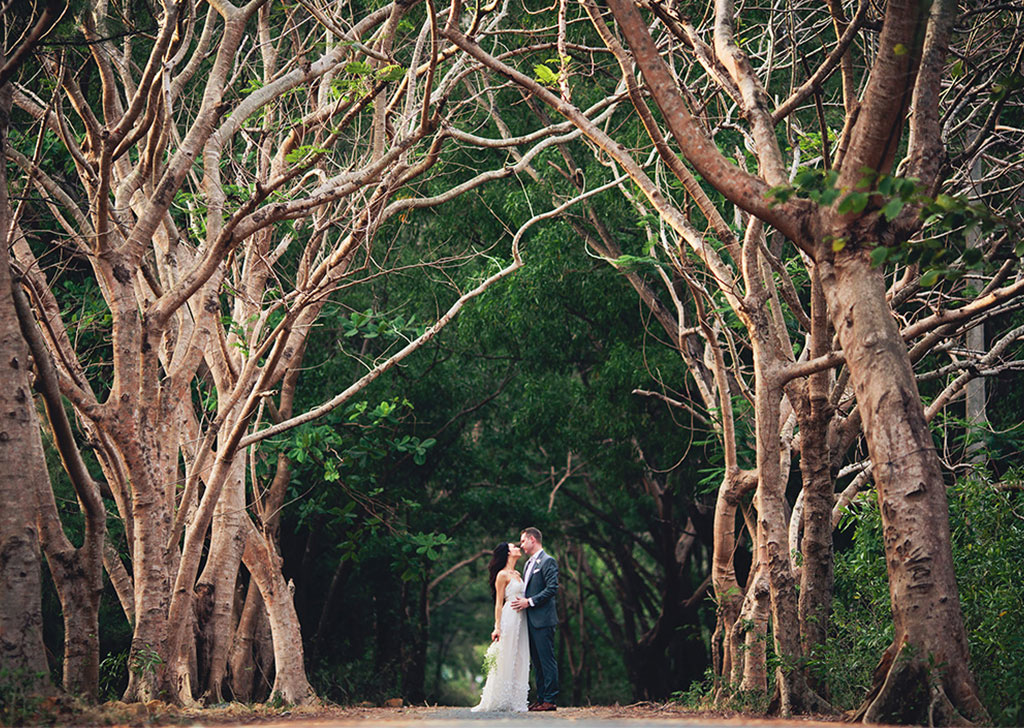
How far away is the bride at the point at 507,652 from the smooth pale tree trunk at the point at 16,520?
5.88 metres

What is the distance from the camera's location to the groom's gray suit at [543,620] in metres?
11.1

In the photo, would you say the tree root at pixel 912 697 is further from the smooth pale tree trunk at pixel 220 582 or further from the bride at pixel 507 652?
the smooth pale tree trunk at pixel 220 582

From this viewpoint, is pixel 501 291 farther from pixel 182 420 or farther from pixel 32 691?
pixel 32 691

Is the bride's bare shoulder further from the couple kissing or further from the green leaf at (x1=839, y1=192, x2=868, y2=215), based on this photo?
the green leaf at (x1=839, y1=192, x2=868, y2=215)

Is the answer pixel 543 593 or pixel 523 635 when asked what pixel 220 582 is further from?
pixel 543 593

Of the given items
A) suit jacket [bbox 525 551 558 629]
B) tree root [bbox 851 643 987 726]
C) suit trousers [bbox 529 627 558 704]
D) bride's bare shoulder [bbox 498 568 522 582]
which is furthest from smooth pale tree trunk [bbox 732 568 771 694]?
tree root [bbox 851 643 987 726]

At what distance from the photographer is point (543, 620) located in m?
11.4

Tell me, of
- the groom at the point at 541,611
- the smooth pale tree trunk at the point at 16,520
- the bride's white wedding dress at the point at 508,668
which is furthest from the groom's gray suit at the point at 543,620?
the smooth pale tree trunk at the point at 16,520

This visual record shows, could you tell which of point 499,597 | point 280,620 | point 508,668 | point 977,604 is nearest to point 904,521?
point 977,604

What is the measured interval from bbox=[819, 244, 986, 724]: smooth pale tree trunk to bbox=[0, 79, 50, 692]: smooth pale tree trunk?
5127 mm

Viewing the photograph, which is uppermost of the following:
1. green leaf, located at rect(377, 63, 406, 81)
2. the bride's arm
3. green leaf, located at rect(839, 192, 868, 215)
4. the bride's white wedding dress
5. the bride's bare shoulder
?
green leaf, located at rect(377, 63, 406, 81)

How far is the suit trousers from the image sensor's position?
11.1 metres

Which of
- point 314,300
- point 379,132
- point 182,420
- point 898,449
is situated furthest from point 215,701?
point 898,449

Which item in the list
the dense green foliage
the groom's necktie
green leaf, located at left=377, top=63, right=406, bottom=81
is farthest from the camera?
the groom's necktie
